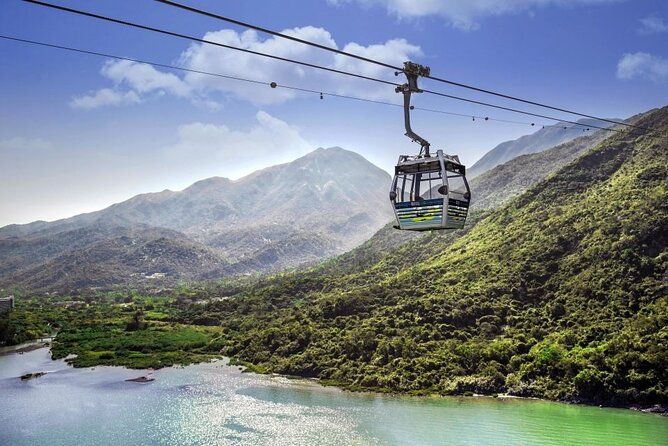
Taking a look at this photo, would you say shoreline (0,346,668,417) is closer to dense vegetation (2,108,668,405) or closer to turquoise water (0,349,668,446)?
dense vegetation (2,108,668,405)

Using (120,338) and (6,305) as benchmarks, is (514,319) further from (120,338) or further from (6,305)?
(6,305)

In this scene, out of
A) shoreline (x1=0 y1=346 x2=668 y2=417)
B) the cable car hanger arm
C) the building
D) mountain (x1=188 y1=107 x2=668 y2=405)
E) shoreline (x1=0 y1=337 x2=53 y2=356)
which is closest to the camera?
the cable car hanger arm

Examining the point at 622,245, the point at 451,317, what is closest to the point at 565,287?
the point at 622,245

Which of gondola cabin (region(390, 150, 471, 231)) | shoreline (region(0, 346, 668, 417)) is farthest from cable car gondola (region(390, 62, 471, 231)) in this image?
shoreline (region(0, 346, 668, 417))

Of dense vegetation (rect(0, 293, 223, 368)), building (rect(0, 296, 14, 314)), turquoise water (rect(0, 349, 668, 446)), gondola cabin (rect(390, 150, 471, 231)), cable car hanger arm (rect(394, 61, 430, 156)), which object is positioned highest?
cable car hanger arm (rect(394, 61, 430, 156))

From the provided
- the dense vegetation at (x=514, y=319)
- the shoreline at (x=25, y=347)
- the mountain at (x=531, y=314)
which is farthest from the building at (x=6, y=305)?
the mountain at (x=531, y=314)

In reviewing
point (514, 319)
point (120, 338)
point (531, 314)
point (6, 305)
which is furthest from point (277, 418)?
point (6, 305)

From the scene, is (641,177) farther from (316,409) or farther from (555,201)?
(316,409)
